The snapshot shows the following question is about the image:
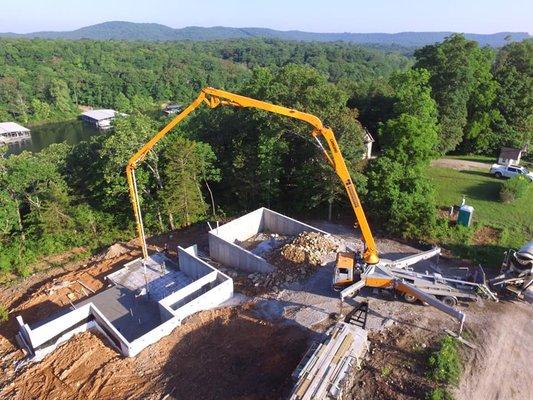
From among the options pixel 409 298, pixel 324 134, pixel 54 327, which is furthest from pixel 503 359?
pixel 54 327

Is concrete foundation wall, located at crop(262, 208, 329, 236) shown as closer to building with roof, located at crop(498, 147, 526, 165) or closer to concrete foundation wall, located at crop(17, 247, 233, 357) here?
concrete foundation wall, located at crop(17, 247, 233, 357)

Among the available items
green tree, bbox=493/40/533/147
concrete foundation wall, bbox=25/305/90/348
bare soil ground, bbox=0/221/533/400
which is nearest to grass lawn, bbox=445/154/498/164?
green tree, bbox=493/40/533/147

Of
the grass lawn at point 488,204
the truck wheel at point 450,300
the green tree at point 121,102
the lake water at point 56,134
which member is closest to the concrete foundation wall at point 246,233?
the truck wheel at point 450,300

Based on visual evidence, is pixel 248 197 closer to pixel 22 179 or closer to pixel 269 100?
pixel 269 100

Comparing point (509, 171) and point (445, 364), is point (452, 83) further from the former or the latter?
point (445, 364)

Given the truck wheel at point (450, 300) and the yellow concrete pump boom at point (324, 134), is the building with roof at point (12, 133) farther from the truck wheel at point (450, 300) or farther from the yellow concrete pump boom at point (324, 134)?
the truck wheel at point (450, 300)

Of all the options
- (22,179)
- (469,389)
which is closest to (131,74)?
(22,179)
